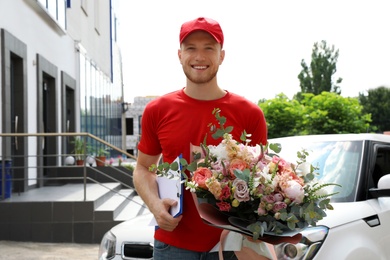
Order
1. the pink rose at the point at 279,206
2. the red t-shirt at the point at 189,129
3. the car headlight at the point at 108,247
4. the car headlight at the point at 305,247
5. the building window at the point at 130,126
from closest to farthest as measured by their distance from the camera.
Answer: the pink rose at the point at 279,206 < the red t-shirt at the point at 189,129 < the car headlight at the point at 305,247 < the car headlight at the point at 108,247 < the building window at the point at 130,126

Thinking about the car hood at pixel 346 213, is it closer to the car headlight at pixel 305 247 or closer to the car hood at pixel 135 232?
the car headlight at pixel 305 247

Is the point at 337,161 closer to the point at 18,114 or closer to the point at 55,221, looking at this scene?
the point at 55,221

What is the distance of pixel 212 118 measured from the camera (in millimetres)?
2748

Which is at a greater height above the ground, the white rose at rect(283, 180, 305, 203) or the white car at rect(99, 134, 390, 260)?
the white rose at rect(283, 180, 305, 203)

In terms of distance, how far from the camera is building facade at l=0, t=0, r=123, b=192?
12711mm

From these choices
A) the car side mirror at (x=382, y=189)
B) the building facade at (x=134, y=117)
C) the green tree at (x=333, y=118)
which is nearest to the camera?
the car side mirror at (x=382, y=189)

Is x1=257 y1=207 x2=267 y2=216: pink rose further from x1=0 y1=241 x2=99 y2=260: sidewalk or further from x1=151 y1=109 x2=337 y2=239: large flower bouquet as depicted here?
x1=0 y1=241 x2=99 y2=260: sidewalk

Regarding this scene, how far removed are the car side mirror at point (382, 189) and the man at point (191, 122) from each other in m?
2.11

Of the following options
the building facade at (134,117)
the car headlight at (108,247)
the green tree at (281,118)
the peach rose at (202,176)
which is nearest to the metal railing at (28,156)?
the car headlight at (108,247)

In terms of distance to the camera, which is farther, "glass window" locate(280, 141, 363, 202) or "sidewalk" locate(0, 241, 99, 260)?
"sidewalk" locate(0, 241, 99, 260)

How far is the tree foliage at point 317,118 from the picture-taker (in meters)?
39.3

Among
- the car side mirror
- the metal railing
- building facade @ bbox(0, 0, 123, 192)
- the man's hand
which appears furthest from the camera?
building facade @ bbox(0, 0, 123, 192)

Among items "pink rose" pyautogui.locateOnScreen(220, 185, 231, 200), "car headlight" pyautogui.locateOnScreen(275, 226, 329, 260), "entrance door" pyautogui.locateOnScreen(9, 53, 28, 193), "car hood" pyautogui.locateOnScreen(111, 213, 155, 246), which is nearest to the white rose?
"pink rose" pyautogui.locateOnScreen(220, 185, 231, 200)

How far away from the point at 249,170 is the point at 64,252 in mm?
7624
